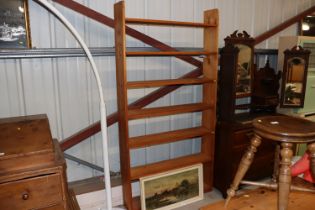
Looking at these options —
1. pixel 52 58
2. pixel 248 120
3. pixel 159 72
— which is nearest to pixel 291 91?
pixel 248 120

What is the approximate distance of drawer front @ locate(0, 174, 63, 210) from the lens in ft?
4.60

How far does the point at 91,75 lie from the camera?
2.17 m

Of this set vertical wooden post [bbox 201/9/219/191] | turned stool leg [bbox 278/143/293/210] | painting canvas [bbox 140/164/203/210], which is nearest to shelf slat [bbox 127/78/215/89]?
vertical wooden post [bbox 201/9/219/191]

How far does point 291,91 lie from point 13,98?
2.56 metres

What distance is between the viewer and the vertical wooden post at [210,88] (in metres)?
2.22

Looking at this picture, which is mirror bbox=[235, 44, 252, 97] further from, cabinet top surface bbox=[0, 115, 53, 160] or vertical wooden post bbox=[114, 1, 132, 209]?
cabinet top surface bbox=[0, 115, 53, 160]

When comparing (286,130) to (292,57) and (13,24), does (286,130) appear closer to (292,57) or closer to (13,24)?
(292,57)

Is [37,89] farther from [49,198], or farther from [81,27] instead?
[49,198]

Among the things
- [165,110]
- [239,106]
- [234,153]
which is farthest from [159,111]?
[239,106]

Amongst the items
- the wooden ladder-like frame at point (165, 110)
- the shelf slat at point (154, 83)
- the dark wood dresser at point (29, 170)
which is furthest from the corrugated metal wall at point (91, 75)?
the dark wood dresser at point (29, 170)

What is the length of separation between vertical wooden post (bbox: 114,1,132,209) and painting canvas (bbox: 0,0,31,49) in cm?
66

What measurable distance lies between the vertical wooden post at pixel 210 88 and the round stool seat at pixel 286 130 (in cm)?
87

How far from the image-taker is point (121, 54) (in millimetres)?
1888

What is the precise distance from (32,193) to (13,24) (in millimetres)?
1190
